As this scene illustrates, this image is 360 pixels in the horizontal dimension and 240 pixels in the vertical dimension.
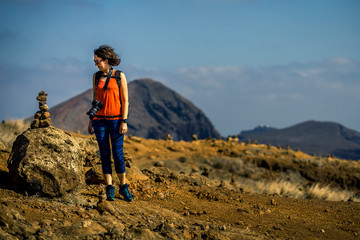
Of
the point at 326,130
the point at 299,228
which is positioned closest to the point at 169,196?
the point at 299,228

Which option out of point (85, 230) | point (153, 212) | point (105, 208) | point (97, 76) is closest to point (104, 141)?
point (97, 76)

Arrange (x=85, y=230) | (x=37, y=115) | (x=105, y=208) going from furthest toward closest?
(x=37, y=115) < (x=105, y=208) < (x=85, y=230)

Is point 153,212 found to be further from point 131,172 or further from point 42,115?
point 131,172

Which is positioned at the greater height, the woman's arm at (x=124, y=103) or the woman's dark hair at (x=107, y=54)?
the woman's dark hair at (x=107, y=54)

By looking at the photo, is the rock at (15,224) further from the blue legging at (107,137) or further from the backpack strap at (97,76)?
the backpack strap at (97,76)

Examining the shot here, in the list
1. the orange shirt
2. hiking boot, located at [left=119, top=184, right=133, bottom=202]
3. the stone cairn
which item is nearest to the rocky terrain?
hiking boot, located at [left=119, top=184, right=133, bottom=202]

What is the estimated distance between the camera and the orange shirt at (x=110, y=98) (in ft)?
20.6

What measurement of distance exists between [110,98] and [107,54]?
0.72 m

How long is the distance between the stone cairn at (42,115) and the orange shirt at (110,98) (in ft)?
3.36

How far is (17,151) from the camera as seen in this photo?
20.8ft

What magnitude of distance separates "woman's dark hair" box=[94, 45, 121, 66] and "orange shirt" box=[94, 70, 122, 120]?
0.88 feet

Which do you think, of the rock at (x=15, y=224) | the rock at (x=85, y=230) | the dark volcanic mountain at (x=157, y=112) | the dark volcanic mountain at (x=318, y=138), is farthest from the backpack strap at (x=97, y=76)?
the dark volcanic mountain at (x=318, y=138)

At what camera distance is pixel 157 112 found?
81562 mm

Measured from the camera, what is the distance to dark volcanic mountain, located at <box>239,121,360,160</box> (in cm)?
8719
